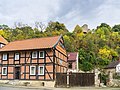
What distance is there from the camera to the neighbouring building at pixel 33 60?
32.2m

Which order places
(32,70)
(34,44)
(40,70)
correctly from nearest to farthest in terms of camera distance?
(40,70) → (32,70) → (34,44)

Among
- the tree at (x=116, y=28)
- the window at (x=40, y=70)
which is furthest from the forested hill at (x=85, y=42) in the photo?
the window at (x=40, y=70)

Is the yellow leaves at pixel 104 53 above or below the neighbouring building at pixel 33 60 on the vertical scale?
above

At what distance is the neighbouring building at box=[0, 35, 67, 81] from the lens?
32156mm

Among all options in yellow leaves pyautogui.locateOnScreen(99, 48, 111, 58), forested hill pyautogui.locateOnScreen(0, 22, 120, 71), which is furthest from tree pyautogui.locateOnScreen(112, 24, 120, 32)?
yellow leaves pyautogui.locateOnScreen(99, 48, 111, 58)

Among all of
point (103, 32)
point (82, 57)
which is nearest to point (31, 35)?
point (82, 57)

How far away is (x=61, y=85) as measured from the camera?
3041 centimetres

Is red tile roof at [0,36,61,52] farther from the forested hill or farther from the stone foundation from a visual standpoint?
the forested hill

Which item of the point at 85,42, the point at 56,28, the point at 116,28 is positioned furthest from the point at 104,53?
the point at 116,28

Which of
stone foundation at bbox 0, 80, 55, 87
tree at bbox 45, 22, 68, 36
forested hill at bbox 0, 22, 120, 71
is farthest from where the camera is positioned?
tree at bbox 45, 22, 68, 36

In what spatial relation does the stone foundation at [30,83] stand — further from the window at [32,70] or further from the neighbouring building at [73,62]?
the neighbouring building at [73,62]

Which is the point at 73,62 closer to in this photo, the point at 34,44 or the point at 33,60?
the point at 34,44

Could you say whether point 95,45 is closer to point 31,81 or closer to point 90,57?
point 90,57

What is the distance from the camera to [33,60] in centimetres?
3356
